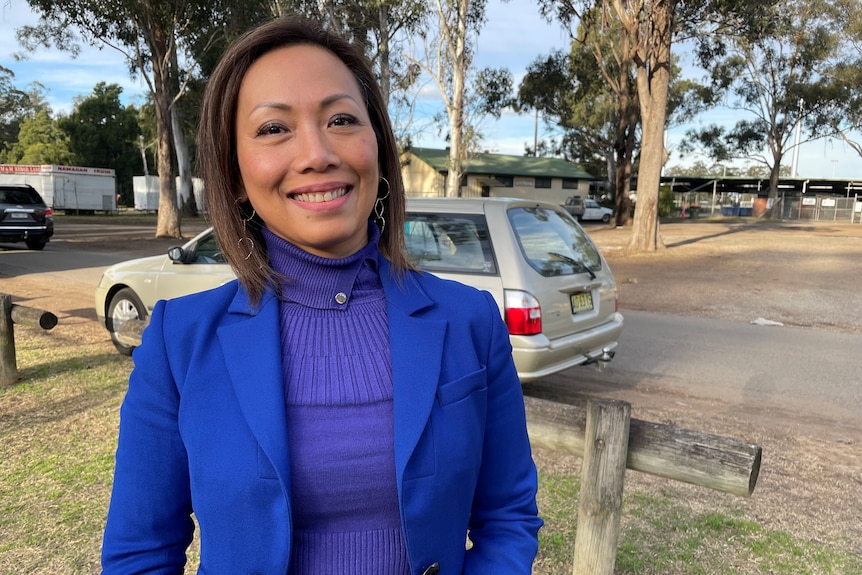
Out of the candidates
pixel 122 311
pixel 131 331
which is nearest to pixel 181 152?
pixel 122 311

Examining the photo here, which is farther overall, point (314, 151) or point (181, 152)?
point (181, 152)

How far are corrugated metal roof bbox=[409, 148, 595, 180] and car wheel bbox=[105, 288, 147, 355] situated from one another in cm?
3807

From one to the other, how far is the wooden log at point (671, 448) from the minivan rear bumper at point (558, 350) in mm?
1903

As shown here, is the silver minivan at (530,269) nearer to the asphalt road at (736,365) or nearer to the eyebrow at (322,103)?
the asphalt road at (736,365)

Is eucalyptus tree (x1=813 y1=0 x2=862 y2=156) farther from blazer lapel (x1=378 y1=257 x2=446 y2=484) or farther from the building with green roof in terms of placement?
blazer lapel (x1=378 y1=257 x2=446 y2=484)

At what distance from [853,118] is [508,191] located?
22833 mm

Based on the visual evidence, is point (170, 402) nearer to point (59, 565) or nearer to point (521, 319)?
point (59, 565)

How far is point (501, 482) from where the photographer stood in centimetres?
144

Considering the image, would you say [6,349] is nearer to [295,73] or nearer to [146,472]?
[146,472]

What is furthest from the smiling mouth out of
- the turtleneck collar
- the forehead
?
the forehead

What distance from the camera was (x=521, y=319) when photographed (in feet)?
16.3

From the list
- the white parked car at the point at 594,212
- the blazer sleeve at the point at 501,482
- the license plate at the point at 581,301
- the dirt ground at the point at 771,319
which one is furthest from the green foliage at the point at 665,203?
the blazer sleeve at the point at 501,482

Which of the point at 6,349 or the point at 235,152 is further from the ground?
the point at 235,152

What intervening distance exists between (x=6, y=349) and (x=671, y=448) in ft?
18.4
